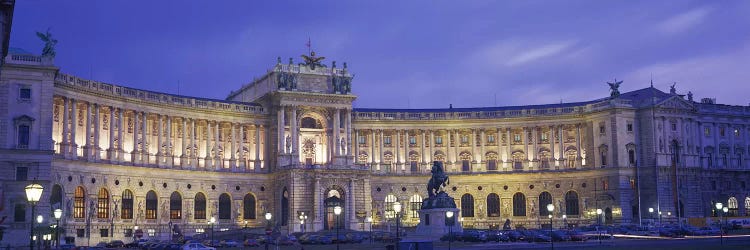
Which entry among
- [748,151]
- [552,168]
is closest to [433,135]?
[552,168]

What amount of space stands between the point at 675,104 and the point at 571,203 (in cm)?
1939

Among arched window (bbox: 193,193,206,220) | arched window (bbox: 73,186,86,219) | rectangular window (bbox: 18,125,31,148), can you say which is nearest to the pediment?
arched window (bbox: 193,193,206,220)

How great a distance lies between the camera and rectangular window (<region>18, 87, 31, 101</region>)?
86.6 meters

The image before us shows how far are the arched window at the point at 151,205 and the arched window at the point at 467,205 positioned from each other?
1732 inches

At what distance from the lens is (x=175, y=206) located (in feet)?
365

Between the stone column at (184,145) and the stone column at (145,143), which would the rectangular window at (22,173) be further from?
Answer: the stone column at (184,145)

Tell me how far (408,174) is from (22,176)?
58.2 metres

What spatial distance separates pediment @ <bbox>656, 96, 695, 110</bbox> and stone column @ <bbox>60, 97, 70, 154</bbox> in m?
74.4

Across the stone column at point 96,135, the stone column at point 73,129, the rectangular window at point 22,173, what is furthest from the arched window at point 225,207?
the rectangular window at point 22,173

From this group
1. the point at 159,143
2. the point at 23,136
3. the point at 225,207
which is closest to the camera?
the point at 23,136

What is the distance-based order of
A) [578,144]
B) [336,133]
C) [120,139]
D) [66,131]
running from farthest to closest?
1. [578,144]
2. [336,133]
3. [120,139]
4. [66,131]

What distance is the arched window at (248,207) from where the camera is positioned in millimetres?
118562

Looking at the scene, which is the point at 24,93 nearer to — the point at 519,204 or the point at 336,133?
the point at 336,133

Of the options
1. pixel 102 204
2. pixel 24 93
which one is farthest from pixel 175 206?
pixel 24 93
